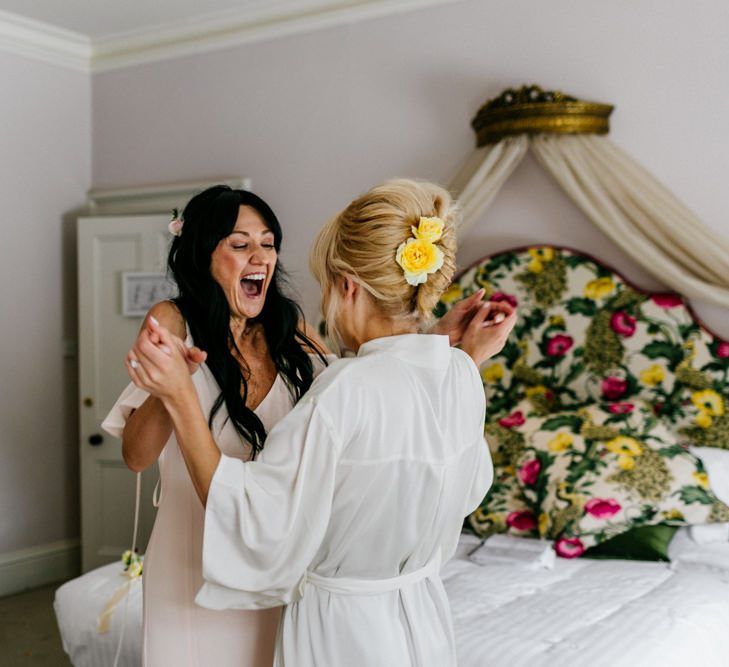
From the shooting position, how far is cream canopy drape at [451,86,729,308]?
10.5 ft

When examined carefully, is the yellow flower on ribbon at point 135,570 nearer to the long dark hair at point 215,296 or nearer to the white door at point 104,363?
the long dark hair at point 215,296

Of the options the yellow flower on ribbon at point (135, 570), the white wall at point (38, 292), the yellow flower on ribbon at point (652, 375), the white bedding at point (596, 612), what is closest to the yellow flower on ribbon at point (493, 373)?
the yellow flower on ribbon at point (652, 375)

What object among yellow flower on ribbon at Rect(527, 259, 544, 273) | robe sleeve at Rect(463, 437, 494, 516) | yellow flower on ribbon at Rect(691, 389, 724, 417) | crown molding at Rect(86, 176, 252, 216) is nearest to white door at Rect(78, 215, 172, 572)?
crown molding at Rect(86, 176, 252, 216)

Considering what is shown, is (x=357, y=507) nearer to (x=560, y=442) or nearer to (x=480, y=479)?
(x=480, y=479)

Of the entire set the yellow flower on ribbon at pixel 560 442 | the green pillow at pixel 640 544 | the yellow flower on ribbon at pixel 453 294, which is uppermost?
the yellow flower on ribbon at pixel 453 294

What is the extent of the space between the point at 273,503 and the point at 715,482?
2.11m

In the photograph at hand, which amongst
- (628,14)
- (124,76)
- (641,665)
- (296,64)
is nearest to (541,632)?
(641,665)

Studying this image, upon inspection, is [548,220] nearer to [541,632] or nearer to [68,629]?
[541,632]

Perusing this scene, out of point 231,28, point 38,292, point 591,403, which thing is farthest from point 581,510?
point 38,292

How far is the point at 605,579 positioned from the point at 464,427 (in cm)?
140

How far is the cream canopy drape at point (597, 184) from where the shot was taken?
10.5 feet

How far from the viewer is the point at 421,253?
1512mm

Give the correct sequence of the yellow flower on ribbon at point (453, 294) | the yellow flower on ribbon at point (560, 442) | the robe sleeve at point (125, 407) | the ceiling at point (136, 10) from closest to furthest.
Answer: the robe sleeve at point (125, 407), the yellow flower on ribbon at point (560, 442), the yellow flower on ribbon at point (453, 294), the ceiling at point (136, 10)

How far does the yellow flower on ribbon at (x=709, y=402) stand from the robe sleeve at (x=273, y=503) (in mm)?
2211
